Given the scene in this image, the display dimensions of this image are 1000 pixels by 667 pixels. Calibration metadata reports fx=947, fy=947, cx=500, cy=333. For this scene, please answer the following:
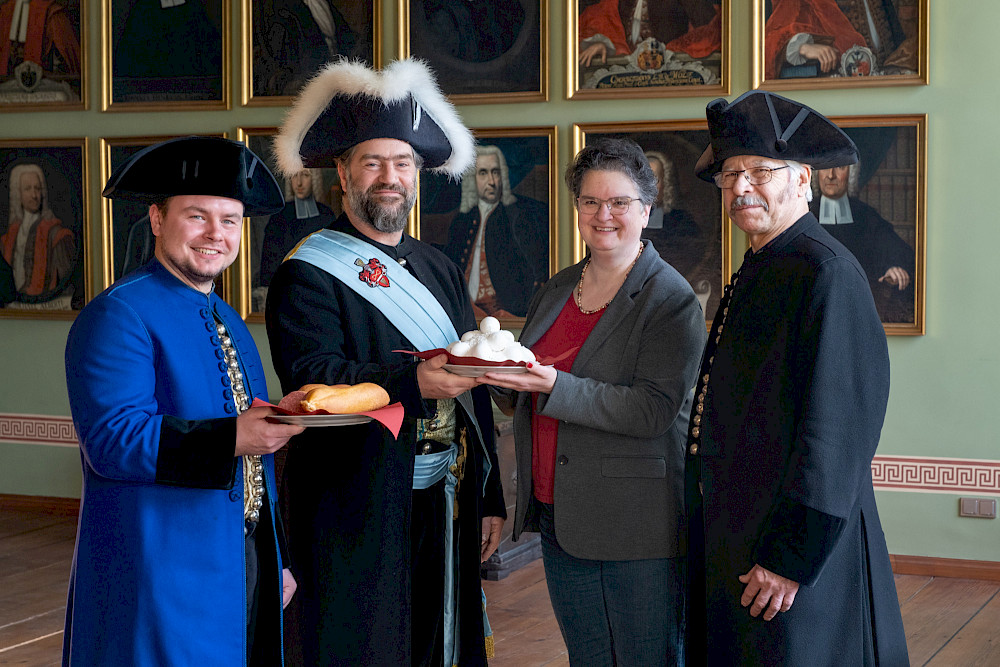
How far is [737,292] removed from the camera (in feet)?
7.98

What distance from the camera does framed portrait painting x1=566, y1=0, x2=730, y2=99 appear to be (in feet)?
17.9

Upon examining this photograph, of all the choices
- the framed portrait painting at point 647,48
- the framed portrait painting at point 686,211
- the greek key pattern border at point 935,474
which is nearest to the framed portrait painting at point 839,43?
the framed portrait painting at point 647,48

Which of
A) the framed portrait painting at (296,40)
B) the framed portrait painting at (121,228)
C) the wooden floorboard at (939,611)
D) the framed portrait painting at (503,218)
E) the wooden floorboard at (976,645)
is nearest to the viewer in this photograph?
the wooden floorboard at (976,645)

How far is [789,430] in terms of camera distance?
2160 mm

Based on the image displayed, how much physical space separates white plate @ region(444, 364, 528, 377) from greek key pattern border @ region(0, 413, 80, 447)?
5.09 metres

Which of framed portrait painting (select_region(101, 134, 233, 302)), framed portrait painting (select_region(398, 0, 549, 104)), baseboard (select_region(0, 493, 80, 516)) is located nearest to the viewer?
framed portrait painting (select_region(398, 0, 549, 104))

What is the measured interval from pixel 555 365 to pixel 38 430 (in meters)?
5.31

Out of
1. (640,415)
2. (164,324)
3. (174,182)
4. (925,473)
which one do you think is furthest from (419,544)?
(925,473)

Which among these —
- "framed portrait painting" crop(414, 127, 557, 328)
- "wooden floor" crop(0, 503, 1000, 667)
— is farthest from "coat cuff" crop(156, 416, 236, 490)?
"framed portrait painting" crop(414, 127, 557, 328)

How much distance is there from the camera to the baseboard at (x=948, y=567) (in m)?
5.24

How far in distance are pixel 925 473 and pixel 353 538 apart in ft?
12.6

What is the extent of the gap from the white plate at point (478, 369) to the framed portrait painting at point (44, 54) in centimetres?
514

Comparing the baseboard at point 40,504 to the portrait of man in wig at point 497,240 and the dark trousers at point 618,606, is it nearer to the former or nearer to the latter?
the portrait of man in wig at point 497,240

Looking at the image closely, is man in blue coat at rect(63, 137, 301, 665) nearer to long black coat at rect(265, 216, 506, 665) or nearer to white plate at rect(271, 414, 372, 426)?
white plate at rect(271, 414, 372, 426)
